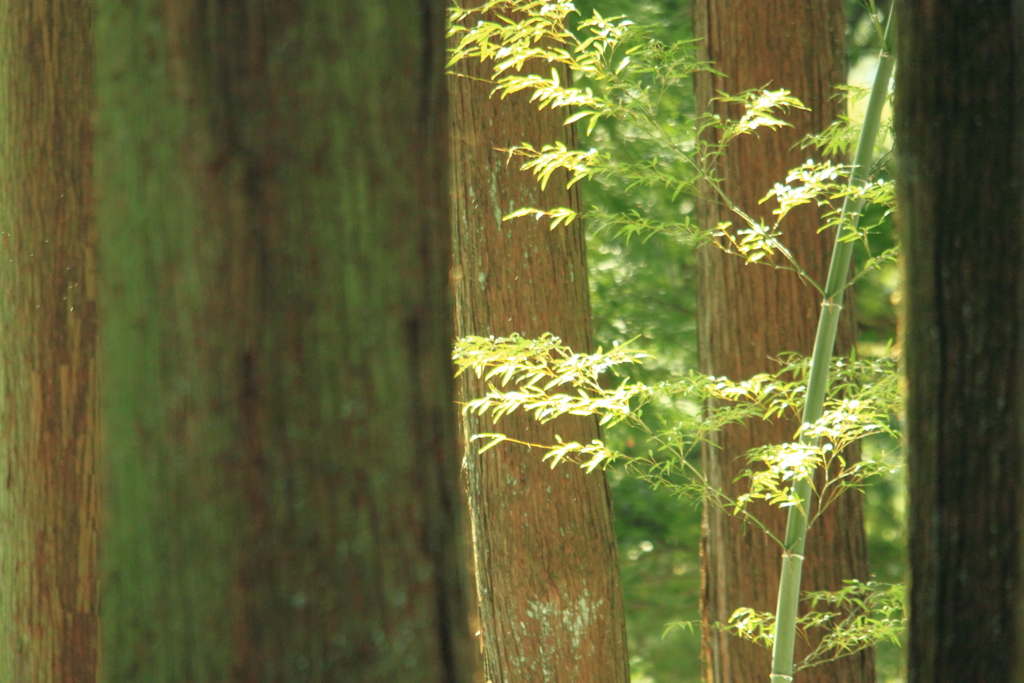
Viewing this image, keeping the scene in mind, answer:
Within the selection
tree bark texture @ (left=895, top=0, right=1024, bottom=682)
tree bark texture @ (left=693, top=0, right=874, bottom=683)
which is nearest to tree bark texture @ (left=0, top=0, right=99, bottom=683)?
tree bark texture @ (left=895, top=0, right=1024, bottom=682)

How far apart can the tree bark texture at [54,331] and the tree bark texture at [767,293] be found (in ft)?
9.76

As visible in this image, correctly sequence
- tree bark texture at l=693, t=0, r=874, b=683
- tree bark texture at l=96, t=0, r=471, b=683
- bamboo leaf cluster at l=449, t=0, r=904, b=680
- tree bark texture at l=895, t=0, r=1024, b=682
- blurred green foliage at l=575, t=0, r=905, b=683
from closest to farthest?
tree bark texture at l=96, t=0, r=471, b=683 → tree bark texture at l=895, t=0, r=1024, b=682 → bamboo leaf cluster at l=449, t=0, r=904, b=680 → tree bark texture at l=693, t=0, r=874, b=683 → blurred green foliage at l=575, t=0, r=905, b=683

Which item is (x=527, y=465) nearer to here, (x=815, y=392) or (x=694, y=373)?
(x=694, y=373)

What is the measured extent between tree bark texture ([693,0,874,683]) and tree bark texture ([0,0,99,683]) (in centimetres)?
297

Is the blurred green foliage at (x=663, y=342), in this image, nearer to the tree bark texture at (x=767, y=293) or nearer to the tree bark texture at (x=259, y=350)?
the tree bark texture at (x=767, y=293)

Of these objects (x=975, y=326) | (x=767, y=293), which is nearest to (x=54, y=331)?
(x=975, y=326)

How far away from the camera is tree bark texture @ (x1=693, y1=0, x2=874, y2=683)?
4.57m

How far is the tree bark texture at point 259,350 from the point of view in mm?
1166

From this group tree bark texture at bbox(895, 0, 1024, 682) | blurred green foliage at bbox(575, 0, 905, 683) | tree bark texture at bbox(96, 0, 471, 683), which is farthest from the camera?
blurred green foliage at bbox(575, 0, 905, 683)

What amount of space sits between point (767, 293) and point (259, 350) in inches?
149

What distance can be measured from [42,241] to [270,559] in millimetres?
1604

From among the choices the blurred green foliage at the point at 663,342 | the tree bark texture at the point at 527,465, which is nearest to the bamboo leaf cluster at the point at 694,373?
the tree bark texture at the point at 527,465

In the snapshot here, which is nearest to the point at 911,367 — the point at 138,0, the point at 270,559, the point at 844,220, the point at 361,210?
the point at 361,210

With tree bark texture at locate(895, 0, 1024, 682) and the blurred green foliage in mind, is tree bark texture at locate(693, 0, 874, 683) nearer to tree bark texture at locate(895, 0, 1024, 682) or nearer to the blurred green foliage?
the blurred green foliage
